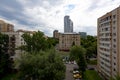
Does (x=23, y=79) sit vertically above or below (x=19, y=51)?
below

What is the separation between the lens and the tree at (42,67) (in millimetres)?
29744

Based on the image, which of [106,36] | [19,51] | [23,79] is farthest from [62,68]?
[19,51]

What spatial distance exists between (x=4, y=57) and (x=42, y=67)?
21.1m

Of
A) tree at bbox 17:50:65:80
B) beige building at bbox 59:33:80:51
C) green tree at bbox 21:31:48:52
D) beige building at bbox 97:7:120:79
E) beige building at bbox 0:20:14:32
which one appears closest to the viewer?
tree at bbox 17:50:65:80

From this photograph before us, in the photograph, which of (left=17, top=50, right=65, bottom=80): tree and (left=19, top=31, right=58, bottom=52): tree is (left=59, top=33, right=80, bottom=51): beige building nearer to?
(left=19, top=31, right=58, bottom=52): tree

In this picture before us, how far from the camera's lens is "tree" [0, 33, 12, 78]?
4690cm

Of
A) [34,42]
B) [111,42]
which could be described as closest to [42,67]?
[111,42]

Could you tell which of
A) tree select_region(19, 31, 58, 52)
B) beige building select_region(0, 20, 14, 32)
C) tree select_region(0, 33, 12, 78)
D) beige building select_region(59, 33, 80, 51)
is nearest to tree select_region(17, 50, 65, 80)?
tree select_region(0, 33, 12, 78)

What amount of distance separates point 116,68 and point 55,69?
38.9 ft

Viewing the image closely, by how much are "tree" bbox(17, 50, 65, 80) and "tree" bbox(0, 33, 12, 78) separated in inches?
642

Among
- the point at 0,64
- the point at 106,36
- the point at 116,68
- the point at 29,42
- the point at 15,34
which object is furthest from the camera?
the point at 15,34

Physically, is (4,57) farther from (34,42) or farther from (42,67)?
(42,67)

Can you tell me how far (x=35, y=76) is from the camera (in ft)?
101

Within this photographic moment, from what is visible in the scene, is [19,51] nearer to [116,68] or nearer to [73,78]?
[73,78]
